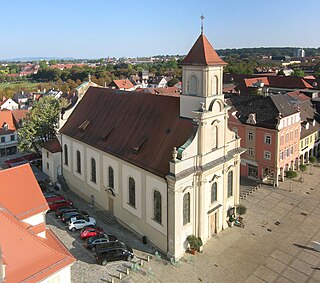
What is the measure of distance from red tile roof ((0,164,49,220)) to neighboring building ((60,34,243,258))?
921 cm

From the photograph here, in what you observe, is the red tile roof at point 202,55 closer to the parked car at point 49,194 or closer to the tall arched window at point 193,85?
the tall arched window at point 193,85

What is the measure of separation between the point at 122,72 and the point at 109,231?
15798 centimetres

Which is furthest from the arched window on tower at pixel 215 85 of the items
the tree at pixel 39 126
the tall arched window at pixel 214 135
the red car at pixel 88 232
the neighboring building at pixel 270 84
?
the neighboring building at pixel 270 84

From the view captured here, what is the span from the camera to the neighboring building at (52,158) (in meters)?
47.3

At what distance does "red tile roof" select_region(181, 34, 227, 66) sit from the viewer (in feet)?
100

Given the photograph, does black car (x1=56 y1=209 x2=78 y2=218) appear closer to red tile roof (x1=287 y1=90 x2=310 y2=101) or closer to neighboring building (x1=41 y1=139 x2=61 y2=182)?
neighboring building (x1=41 y1=139 x2=61 y2=182)

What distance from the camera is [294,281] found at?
2730 centimetres

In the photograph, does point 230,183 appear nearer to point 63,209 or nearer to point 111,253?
point 111,253

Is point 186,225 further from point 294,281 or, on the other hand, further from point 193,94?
point 193,94

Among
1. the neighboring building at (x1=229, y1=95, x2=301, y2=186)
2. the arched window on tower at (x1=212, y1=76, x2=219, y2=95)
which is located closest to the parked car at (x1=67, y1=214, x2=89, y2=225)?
the arched window on tower at (x1=212, y1=76, x2=219, y2=95)

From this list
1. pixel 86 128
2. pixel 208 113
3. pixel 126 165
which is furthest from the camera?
pixel 86 128

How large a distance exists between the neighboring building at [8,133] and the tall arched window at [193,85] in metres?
44.8

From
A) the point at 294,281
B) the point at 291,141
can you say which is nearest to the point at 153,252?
the point at 294,281

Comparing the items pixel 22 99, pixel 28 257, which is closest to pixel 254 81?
pixel 22 99
